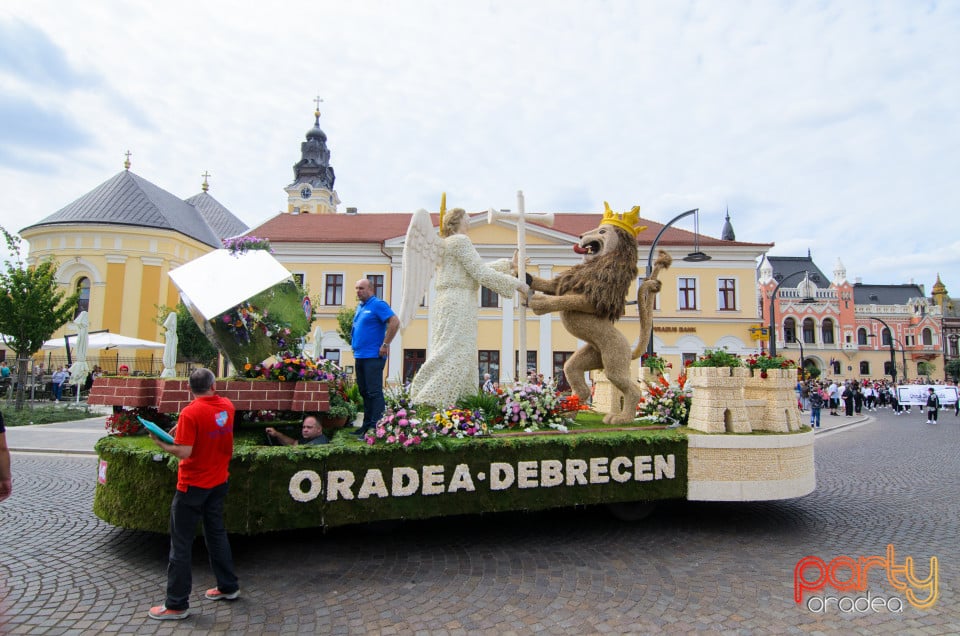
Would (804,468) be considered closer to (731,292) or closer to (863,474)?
(863,474)

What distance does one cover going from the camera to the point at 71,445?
10016mm

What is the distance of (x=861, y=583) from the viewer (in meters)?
3.89

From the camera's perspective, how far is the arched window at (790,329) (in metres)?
54.0

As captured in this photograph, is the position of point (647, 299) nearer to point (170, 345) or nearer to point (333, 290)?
point (170, 345)

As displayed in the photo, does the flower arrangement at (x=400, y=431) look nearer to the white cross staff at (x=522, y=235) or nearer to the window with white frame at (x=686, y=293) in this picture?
the white cross staff at (x=522, y=235)

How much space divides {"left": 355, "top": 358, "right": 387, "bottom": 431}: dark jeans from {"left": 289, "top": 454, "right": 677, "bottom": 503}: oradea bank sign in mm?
1103

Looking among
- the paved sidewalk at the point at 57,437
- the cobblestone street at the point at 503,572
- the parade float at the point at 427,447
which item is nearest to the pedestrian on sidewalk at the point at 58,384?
the paved sidewalk at the point at 57,437

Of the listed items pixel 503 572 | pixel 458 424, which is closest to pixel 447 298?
pixel 458 424

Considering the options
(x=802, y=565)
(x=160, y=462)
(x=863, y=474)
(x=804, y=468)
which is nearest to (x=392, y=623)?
(x=160, y=462)

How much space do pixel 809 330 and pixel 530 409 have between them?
60783 millimetres

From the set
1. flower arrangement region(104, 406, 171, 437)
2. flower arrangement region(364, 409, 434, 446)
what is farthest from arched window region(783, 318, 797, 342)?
flower arrangement region(104, 406, 171, 437)

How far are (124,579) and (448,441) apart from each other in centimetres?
264

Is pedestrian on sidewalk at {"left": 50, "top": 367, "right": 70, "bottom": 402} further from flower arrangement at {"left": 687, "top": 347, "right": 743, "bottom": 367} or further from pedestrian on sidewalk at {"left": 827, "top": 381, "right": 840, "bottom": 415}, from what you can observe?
pedestrian on sidewalk at {"left": 827, "top": 381, "right": 840, "bottom": 415}

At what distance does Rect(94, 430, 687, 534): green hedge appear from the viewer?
3.93 metres
